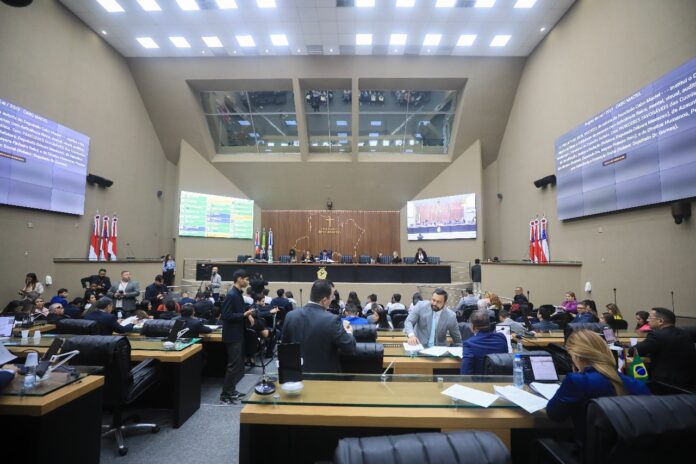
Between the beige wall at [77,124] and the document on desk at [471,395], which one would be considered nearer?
the document on desk at [471,395]

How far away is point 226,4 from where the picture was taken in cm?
1000

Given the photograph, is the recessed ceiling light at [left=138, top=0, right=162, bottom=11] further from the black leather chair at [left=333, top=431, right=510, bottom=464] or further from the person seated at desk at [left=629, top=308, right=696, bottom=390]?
the person seated at desk at [left=629, top=308, right=696, bottom=390]

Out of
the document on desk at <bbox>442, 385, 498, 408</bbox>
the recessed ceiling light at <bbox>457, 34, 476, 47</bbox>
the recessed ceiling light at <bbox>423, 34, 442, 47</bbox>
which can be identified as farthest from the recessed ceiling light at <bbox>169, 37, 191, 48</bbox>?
the document on desk at <bbox>442, 385, 498, 408</bbox>

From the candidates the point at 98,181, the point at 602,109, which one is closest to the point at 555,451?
the point at 602,109

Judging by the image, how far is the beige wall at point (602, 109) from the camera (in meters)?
6.32

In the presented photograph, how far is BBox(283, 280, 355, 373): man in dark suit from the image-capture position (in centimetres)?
253

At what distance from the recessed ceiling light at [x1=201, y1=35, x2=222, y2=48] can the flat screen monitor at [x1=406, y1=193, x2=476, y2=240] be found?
9.54m

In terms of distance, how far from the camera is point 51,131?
917 cm

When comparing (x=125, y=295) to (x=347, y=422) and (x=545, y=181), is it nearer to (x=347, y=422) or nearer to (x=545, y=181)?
(x=347, y=422)

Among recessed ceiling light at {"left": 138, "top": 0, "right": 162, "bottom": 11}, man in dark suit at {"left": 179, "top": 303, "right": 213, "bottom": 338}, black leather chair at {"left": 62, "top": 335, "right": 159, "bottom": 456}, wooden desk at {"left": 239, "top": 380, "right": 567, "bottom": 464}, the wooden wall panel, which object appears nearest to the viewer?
wooden desk at {"left": 239, "top": 380, "right": 567, "bottom": 464}

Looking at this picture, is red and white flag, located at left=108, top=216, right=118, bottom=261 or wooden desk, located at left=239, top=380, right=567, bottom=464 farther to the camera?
red and white flag, located at left=108, top=216, right=118, bottom=261

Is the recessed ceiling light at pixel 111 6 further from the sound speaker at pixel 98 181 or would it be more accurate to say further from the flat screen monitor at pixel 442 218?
the flat screen monitor at pixel 442 218

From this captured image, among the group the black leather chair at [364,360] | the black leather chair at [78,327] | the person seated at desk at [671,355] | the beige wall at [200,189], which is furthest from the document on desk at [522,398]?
the beige wall at [200,189]

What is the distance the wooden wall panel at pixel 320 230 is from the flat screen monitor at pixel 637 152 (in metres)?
8.96
